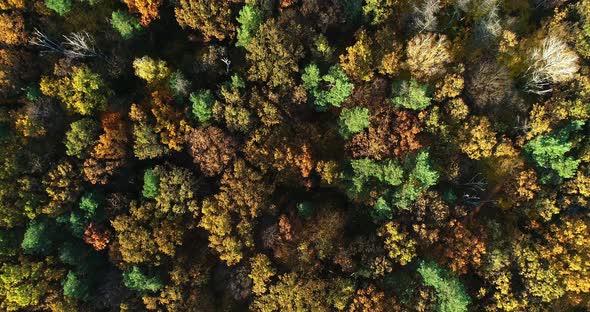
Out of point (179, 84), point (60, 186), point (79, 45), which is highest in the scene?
point (79, 45)

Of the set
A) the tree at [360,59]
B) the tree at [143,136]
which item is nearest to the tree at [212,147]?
the tree at [143,136]

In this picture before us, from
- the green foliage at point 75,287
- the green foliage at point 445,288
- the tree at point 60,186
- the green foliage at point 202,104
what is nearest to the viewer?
the green foliage at point 75,287

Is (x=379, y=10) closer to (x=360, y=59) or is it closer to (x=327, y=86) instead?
(x=360, y=59)

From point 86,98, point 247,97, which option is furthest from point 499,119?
point 86,98

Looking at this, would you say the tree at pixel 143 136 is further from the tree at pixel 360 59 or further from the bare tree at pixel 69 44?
the tree at pixel 360 59

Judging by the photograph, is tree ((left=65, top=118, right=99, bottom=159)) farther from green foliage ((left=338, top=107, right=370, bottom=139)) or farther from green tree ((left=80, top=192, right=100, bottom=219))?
green foliage ((left=338, top=107, right=370, bottom=139))

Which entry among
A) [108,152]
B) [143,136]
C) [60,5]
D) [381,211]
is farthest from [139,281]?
[60,5]
